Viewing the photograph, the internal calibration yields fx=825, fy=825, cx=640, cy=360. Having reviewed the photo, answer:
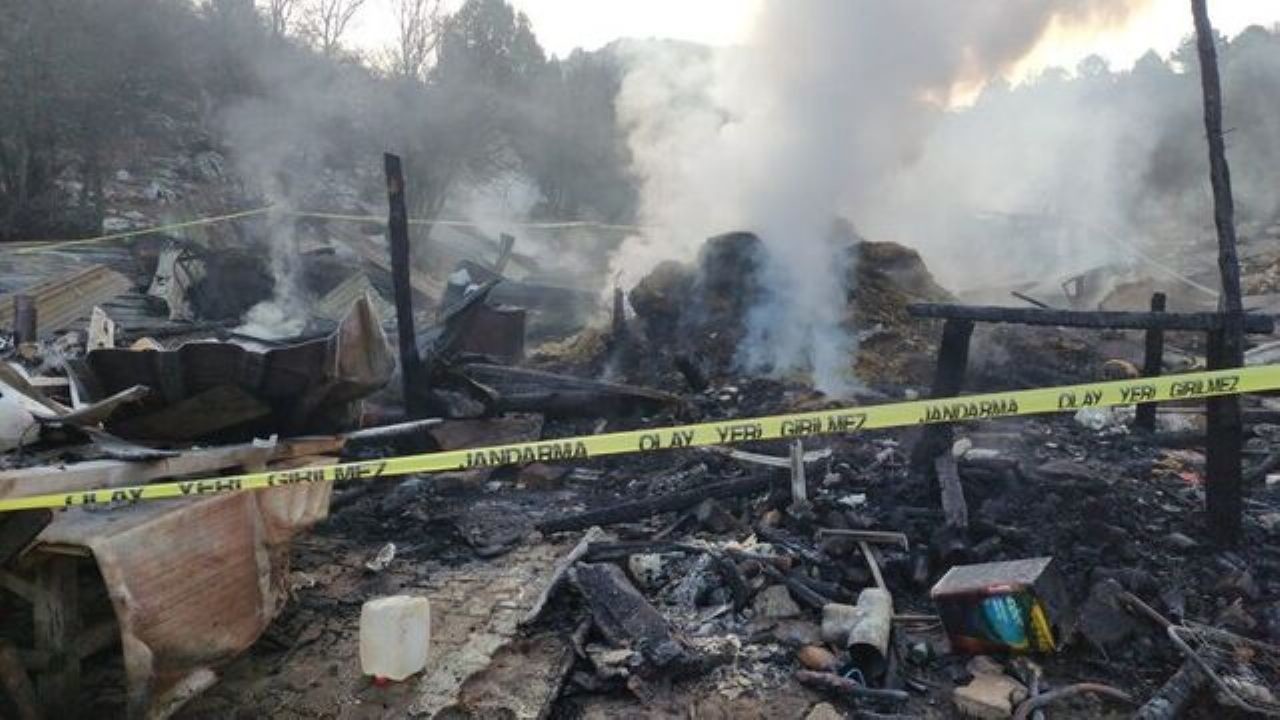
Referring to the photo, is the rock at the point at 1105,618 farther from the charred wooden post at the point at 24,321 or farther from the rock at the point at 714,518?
the charred wooden post at the point at 24,321

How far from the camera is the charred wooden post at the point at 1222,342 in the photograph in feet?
15.2

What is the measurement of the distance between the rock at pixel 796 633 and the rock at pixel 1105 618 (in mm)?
1272

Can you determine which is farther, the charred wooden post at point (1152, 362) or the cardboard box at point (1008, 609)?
the charred wooden post at point (1152, 362)

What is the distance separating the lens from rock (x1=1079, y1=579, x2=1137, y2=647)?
398cm

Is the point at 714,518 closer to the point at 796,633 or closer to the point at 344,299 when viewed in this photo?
the point at 796,633

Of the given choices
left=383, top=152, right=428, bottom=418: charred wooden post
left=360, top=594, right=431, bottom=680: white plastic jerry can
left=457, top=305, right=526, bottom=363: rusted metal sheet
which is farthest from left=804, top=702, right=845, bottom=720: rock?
left=457, top=305, right=526, bottom=363: rusted metal sheet

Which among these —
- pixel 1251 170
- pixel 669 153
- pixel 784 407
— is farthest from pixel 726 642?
pixel 1251 170

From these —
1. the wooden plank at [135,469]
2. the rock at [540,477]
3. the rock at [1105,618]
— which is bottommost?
the rock at [540,477]

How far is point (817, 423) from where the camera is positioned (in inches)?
148

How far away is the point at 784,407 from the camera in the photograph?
8758 millimetres

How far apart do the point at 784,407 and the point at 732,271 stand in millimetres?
3396

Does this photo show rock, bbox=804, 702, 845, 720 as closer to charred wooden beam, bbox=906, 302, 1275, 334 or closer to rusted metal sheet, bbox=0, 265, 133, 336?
charred wooden beam, bbox=906, 302, 1275, 334

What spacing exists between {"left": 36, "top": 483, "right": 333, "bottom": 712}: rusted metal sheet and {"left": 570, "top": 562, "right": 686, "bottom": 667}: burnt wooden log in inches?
62.9

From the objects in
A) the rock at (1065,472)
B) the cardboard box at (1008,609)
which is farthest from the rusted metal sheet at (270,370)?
the rock at (1065,472)
